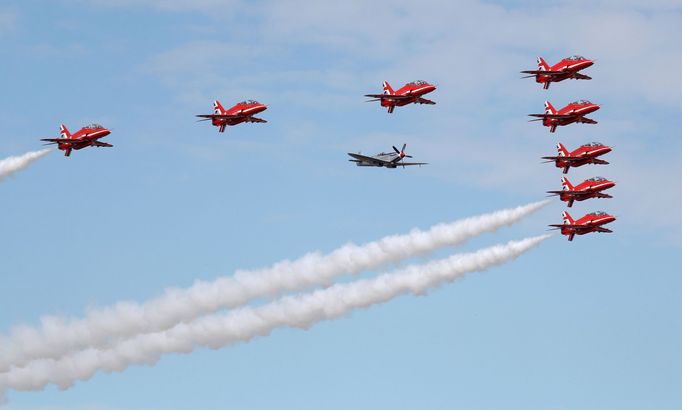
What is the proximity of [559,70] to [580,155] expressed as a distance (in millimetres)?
9777

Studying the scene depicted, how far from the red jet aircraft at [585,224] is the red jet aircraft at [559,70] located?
15195 mm

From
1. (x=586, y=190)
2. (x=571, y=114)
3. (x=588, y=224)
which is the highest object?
(x=571, y=114)

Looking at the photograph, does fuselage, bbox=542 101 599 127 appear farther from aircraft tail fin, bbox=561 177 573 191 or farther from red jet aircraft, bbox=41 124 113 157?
red jet aircraft, bbox=41 124 113 157

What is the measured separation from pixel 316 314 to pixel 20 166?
36271mm

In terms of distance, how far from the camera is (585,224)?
124 m

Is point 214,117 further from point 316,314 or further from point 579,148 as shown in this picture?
point 579,148

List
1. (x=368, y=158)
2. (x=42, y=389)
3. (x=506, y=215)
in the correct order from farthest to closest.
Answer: (x=368, y=158)
(x=506, y=215)
(x=42, y=389)

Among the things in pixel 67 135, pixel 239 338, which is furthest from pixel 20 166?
pixel 239 338

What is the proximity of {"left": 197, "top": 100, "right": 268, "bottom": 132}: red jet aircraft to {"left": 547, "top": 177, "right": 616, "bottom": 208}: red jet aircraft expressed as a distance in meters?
34.5

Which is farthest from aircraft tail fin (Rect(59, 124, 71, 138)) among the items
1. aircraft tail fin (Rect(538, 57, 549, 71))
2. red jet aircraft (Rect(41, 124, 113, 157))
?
aircraft tail fin (Rect(538, 57, 549, 71))

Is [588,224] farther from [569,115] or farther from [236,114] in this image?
[236,114]

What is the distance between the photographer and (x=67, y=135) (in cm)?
11831

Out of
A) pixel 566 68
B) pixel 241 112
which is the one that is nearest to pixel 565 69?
pixel 566 68

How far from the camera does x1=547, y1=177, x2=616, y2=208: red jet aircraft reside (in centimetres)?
12438
